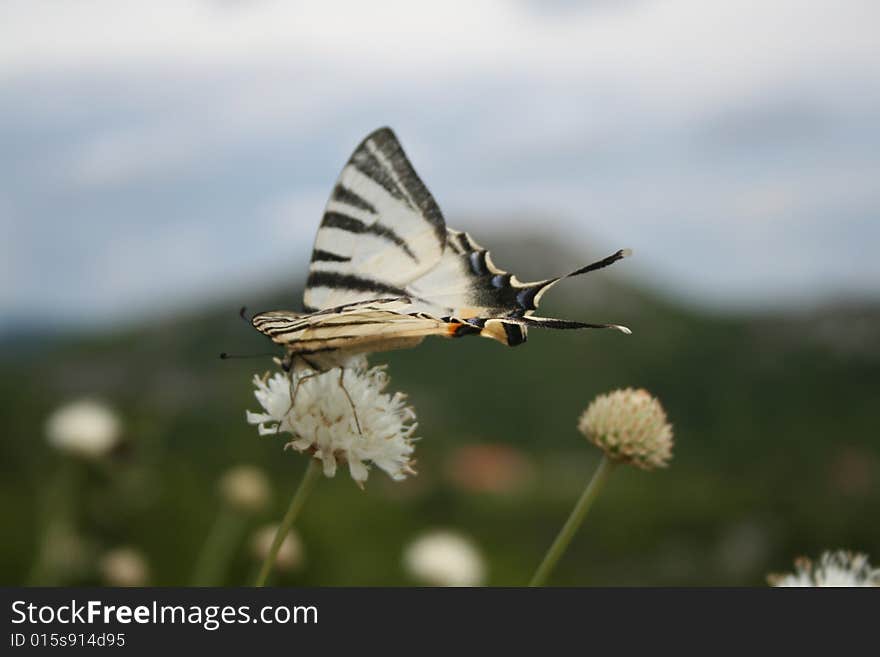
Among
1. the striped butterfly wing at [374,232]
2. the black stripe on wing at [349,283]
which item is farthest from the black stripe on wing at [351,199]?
the black stripe on wing at [349,283]

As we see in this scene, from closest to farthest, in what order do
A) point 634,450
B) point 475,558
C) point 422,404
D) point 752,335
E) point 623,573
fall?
point 634,450 < point 475,558 < point 623,573 < point 422,404 < point 752,335

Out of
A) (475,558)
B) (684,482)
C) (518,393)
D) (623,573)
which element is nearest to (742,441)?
(684,482)

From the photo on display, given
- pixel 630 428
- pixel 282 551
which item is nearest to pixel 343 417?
pixel 630 428

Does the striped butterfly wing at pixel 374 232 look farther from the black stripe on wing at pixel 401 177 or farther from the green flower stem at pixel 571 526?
the green flower stem at pixel 571 526

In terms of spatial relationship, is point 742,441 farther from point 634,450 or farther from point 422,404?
point 634,450

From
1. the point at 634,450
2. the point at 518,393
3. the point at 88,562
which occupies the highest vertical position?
the point at 634,450

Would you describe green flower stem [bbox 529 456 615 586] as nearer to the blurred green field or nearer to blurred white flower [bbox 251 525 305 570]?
the blurred green field
